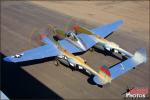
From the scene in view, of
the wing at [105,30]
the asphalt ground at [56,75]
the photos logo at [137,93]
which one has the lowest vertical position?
the asphalt ground at [56,75]

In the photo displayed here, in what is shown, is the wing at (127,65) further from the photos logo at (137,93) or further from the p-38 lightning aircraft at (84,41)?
the photos logo at (137,93)

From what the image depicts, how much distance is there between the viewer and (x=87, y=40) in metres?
33.5

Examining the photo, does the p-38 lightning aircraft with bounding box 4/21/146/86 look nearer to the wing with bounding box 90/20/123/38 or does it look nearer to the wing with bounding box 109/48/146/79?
the wing with bounding box 109/48/146/79

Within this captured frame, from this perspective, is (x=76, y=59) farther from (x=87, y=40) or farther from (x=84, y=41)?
(x=87, y=40)

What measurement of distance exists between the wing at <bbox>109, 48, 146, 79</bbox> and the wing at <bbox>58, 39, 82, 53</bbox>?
5665 millimetres

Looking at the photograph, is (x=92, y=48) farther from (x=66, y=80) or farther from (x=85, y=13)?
(x=85, y=13)

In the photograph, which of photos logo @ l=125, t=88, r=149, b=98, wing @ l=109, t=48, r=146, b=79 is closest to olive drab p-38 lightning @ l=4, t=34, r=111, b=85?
wing @ l=109, t=48, r=146, b=79

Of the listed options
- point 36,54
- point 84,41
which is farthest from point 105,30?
point 36,54

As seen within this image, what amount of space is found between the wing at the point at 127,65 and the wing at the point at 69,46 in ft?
18.6

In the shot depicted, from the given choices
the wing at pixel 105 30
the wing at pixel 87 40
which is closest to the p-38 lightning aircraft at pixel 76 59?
the wing at pixel 87 40

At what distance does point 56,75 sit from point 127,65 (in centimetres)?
698

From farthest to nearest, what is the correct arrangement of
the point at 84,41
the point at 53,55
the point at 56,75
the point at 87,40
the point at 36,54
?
the point at 87,40, the point at 84,41, the point at 36,54, the point at 53,55, the point at 56,75

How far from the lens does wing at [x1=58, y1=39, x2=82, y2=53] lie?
3170 centimetres

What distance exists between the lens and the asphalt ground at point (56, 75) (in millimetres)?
26078
